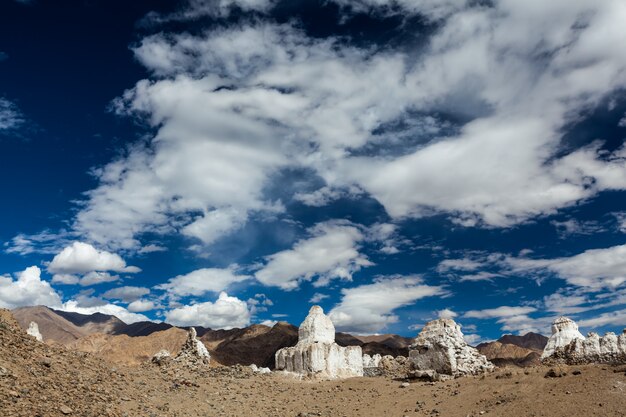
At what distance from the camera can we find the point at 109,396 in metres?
16.8

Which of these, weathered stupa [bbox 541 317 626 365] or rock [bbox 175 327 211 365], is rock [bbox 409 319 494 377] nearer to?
weathered stupa [bbox 541 317 626 365]

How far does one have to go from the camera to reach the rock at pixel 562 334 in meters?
29.7

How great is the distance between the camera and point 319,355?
3180 centimetres

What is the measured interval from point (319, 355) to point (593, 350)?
53.8ft

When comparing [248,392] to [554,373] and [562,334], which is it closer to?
[554,373]

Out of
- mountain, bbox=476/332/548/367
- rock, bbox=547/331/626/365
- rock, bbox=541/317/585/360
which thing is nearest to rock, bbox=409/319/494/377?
rock, bbox=541/317/585/360

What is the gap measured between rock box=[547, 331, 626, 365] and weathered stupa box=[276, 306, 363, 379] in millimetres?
12813

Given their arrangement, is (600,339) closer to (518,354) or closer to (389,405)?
(389,405)

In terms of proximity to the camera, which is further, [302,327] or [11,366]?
[302,327]

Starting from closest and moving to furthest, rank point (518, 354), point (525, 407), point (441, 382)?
point (525, 407) < point (441, 382) < point (518, 354)

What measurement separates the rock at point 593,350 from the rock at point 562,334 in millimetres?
395

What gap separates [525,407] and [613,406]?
2832 mm

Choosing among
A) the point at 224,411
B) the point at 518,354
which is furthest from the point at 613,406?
the point at 518,354

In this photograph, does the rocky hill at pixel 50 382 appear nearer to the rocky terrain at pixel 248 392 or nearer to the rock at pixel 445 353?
the rocky terrain at pixel 248 392
